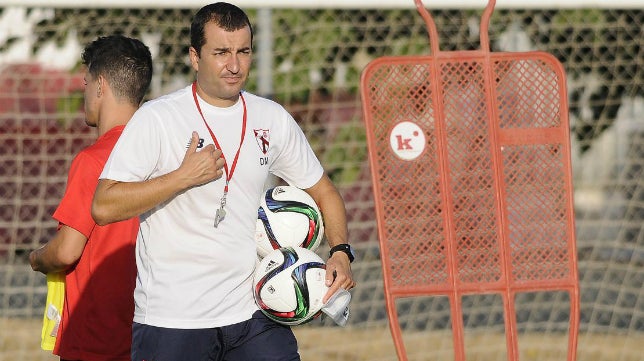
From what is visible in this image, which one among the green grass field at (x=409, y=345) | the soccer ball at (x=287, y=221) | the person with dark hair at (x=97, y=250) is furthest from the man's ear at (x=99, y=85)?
the green grass field at (x=409, y=345)

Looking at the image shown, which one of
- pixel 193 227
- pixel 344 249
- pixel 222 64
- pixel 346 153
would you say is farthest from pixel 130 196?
pixel 346 153

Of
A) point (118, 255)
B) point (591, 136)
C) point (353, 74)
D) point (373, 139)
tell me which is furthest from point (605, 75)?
point (118, 255)

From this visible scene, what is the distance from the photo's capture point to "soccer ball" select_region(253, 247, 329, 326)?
156 inches

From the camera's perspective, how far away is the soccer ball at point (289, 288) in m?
3.96

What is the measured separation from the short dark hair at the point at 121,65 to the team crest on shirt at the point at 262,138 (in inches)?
27.4

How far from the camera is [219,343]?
398 centimetres

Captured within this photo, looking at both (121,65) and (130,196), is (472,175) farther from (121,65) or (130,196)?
(130,196)

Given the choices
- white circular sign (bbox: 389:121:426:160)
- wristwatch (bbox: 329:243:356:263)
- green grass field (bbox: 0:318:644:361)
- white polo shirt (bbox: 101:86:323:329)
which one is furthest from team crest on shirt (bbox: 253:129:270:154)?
green grass field (bbox: 0:318:644:361)

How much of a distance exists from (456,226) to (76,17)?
4.65 meters

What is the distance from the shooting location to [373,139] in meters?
4.83

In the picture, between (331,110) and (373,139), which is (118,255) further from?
(331,110)

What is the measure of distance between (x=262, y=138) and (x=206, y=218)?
0.36 meters

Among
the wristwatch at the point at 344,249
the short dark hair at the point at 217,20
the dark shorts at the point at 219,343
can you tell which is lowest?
the dark shorts at the point at 219,343

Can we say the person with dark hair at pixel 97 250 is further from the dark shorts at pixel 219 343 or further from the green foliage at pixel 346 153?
the green foliage at pixel 346 153
